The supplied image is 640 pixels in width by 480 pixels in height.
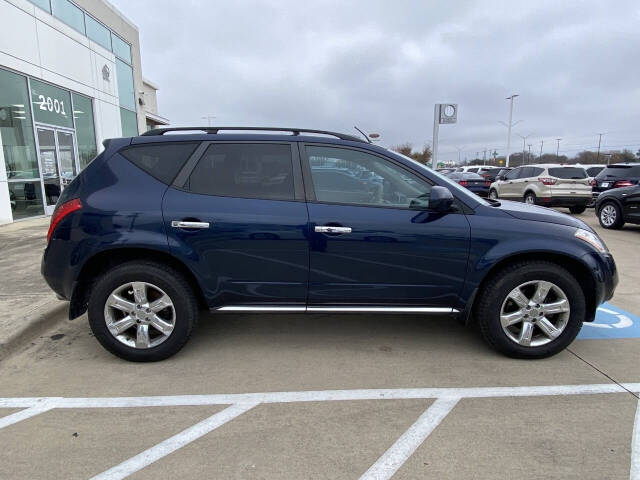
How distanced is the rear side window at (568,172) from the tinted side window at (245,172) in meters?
13.0

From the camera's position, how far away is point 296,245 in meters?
3.26

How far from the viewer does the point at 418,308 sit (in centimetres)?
343

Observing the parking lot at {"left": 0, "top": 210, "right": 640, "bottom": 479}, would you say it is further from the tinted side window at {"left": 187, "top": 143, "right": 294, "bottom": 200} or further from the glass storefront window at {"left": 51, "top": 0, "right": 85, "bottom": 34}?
the glass storefront window at {"left": 51, "top": 0, "right": 85, "bottom": 34}

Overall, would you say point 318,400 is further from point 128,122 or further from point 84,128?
point 128,122

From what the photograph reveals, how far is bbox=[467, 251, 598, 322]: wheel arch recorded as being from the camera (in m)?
3.35

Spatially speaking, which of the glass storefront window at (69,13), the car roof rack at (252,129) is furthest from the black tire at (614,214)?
the glass storefront window at (69,13)

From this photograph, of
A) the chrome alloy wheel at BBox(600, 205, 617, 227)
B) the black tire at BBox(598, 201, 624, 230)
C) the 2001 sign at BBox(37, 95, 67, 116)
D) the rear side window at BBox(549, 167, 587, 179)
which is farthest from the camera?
the rear side window at BBox(549, 167, 587, 179)

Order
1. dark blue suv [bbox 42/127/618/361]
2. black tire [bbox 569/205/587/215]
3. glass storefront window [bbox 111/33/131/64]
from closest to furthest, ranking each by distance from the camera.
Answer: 1. dark blue suv [bbox 42/127/618/361]
2. black tire [bbox 569/205/587/215]
3. glass storefront window [bbox 111/33/131/64]

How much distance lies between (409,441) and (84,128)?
47.1ft

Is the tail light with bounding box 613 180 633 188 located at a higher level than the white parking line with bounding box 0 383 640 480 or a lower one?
higher

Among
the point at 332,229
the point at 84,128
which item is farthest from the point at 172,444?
the point at 84,128

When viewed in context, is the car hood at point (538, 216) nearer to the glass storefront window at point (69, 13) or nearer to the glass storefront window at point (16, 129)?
the glass storefront window at point (16, 129)

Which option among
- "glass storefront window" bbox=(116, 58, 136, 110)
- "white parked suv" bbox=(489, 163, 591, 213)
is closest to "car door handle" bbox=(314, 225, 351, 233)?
"white parked suv" bbox=(489, 163, 591, 213)

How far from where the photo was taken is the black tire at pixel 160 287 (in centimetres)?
326
